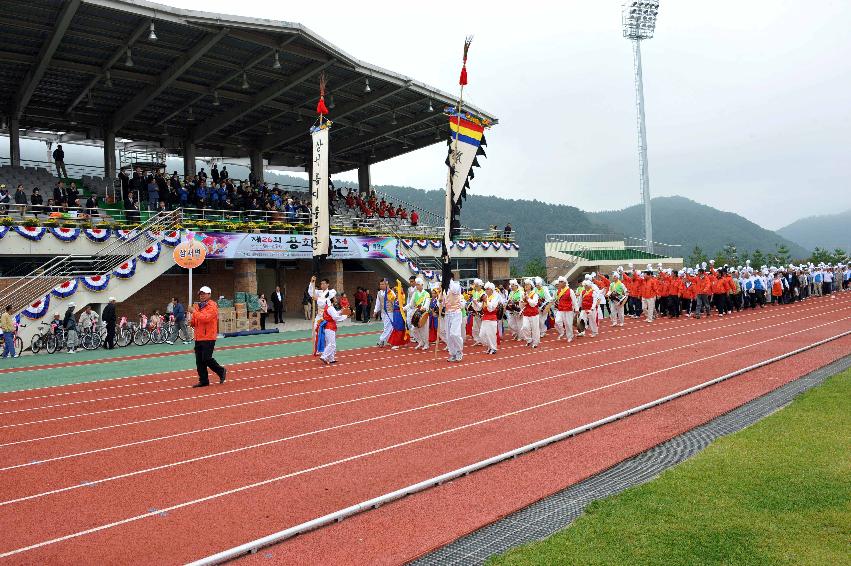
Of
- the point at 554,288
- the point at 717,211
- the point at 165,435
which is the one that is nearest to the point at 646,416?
the point at 165,435

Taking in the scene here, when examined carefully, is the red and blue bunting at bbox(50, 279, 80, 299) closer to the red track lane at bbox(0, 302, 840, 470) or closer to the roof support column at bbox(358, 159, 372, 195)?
the red track lane at bbox(0, 302, 840, 470)

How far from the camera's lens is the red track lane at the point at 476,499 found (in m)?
4.49

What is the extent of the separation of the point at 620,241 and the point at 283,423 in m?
45.1

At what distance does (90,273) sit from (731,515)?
2075 cm

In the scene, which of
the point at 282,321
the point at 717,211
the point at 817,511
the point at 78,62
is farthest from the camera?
the point at 717,211

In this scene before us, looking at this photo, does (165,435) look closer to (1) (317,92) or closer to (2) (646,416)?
(2) (646,416)

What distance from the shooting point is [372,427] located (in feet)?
26.7

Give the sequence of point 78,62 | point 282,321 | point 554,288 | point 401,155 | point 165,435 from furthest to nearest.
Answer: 1. point 401,155
2. point 282,321
3. point 78,62
4. point 554,288
5. point 165,435

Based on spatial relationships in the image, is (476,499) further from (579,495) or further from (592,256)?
(592,256)

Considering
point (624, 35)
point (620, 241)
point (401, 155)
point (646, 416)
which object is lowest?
point (646, 416)

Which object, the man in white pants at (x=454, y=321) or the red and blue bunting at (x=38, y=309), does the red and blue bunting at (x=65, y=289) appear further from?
the man in white pants at (x=454, y=321)

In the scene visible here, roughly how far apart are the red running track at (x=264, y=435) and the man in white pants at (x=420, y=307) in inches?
95.9

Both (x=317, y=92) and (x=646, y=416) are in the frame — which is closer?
(x=646, y=416)

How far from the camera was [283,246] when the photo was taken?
2616cm
